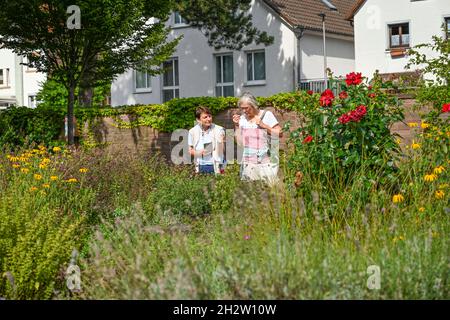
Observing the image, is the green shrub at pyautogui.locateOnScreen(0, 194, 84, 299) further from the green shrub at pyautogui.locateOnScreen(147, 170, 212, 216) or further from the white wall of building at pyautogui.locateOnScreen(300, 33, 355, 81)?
the white wall of building at pyautogui.locateOnScreen(300, 33, 355, 81)

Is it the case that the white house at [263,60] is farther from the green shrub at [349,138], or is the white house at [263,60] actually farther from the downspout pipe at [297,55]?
the green shrub at [349,138]

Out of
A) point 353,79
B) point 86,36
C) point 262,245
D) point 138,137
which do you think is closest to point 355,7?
point 138,137

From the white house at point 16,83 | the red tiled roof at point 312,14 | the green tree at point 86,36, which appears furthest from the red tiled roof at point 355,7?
the white house at point 16,83

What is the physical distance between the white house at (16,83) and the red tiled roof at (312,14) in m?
17.7

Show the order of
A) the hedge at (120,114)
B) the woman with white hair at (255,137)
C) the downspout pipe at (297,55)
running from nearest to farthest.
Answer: the woman with white hair at (255,137) → the hedge at (120,114) → the downspout pipe at (297,55)

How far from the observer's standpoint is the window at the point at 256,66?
103ft

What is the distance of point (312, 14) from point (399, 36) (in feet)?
12.5

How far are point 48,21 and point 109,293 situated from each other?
546 inches

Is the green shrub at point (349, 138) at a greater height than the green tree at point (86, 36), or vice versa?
the green tree at point (86, 36)

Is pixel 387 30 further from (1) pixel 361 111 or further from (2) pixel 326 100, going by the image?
(1) pixel 361 111

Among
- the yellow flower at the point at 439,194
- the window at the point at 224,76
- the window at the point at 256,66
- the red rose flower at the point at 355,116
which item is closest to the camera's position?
the yellow flower at the point at 439,194

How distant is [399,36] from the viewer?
32.3 metres
